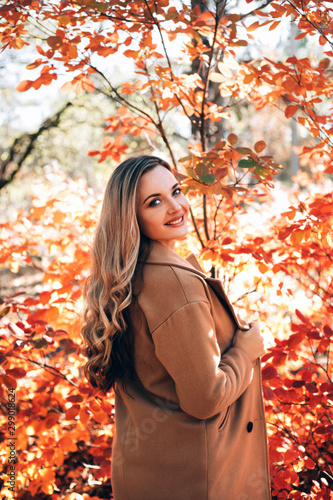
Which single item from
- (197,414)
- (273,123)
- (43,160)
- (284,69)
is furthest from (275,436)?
(273,123)

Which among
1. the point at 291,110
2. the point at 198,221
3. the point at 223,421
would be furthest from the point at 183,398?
the point at 198,221

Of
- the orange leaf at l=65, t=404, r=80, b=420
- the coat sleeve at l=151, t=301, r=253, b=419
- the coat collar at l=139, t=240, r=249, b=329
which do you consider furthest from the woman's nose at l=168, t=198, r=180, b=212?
the orange leaf at l=65, t=404, r=80, b=420

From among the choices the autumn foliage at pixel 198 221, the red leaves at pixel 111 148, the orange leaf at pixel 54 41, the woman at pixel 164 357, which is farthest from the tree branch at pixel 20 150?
the woman at pixel 164 357

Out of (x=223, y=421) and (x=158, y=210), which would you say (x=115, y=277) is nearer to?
(x=158, y=210)

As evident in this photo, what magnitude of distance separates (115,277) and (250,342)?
0.58 metres

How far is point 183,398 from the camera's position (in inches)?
55.9

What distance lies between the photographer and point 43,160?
37.9 feet

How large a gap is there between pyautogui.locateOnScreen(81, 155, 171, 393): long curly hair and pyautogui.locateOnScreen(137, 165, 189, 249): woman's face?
39 mm

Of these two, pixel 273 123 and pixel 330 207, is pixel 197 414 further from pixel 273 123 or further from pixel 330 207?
pixel 273 123

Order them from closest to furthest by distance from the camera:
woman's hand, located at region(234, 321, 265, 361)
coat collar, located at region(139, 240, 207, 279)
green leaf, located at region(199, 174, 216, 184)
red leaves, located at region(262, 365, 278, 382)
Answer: coat collar, located at region(139, 240, 207, 279) < woman's hand, located at region(234, 321, 265, 361) < green leaf, located at region(199, 174, 216, 184) < red leaves, located at region(262, 365, 278, 382)

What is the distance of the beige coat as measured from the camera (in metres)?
1.40

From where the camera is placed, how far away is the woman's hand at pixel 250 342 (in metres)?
1.65

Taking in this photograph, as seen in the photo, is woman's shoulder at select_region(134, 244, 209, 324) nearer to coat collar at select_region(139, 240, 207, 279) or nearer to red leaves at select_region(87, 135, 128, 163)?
coat collar at select_region(139, 240, 207, 279)

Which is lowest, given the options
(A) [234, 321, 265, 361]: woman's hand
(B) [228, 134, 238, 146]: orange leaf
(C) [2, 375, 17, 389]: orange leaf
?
(C) [2, 375, 17, 389]: orange leaf
